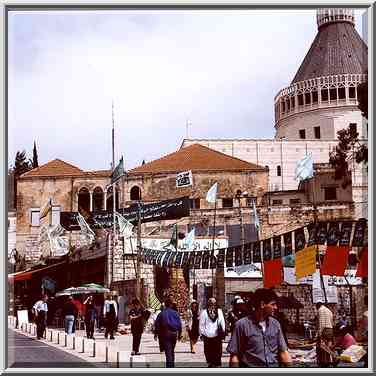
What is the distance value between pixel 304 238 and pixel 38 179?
546cm

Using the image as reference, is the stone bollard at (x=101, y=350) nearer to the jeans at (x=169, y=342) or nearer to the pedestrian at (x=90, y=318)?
the pedestrian at (x=90, y=318)

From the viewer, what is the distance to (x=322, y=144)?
18078mm

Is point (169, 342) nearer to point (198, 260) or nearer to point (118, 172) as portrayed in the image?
point (198, 260)

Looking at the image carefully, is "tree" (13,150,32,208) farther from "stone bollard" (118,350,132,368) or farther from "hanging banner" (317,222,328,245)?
"hanging banner" (317,222,328,245)

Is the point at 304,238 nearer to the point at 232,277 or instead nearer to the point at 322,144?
the point at 232,277

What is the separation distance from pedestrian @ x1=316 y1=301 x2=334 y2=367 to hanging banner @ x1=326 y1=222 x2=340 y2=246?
1230mm

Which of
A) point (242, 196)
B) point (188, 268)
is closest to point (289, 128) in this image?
point (242, 196)

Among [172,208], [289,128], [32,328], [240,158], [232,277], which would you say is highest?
[289,128]

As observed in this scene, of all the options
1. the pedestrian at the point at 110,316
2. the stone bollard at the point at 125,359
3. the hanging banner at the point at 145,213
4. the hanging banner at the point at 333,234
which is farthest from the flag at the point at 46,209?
the hanging banner at the point at 333,234

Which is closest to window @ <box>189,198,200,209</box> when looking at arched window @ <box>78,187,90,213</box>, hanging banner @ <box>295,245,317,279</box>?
arched window @ <box>78,187,90,213</box>

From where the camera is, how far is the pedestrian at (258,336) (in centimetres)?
607

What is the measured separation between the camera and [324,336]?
10.8 metres

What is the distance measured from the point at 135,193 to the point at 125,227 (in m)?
0.93

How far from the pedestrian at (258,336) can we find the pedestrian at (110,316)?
7052 mm
